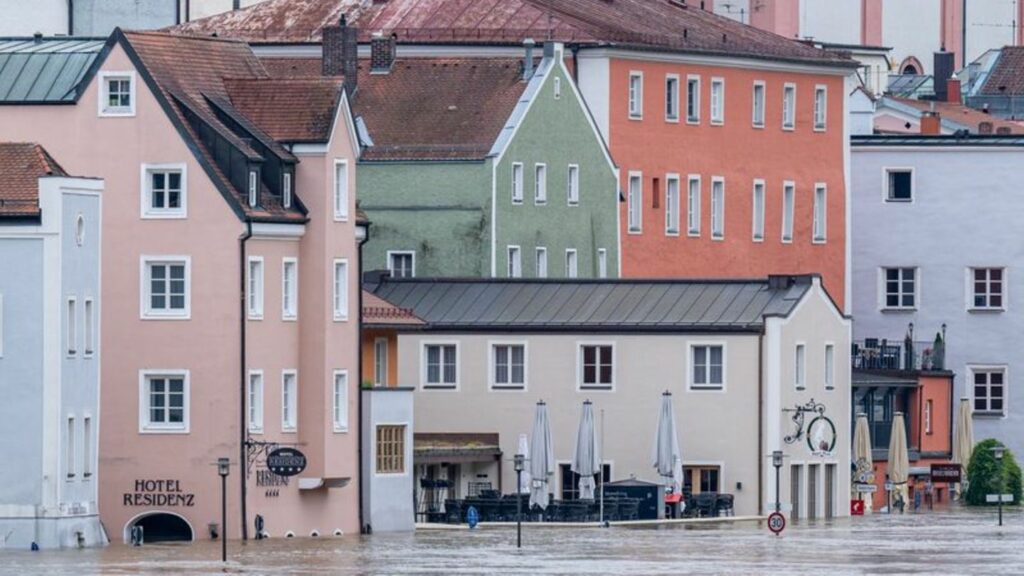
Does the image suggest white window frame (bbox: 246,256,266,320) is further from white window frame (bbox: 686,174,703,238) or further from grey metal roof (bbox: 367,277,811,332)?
white window frame (bbox: 686,174,703,238)

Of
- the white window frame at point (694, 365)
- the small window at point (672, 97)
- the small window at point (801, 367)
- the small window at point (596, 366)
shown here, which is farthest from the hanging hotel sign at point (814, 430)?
the small window at point (672, 97)

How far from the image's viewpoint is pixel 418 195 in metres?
130

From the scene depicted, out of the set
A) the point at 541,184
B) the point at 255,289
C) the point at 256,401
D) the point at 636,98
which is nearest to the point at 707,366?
the point at 541,184

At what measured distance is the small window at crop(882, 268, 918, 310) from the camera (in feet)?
518

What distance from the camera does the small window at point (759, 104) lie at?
150 meters

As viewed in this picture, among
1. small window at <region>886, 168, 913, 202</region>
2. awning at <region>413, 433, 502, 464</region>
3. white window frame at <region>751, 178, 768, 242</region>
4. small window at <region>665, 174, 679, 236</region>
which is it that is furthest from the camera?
small window at <region>886, 168, 913, 202</region>

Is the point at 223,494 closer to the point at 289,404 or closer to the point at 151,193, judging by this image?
the point at 289,404

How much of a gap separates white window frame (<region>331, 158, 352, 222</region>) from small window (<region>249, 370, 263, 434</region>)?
496 centimetres

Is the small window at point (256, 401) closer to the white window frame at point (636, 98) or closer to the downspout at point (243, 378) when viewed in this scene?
the downspout at point (243, 378)

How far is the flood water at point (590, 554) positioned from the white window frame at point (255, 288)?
5.93 meters

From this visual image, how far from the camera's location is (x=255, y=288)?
349 feet

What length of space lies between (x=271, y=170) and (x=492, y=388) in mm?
18196

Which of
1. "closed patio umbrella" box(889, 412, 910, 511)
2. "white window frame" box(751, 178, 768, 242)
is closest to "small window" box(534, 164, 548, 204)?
"closed patio umbrella" box(889, 412, 910, 511)

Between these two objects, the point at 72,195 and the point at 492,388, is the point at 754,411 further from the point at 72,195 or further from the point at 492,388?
the point at 72,195
